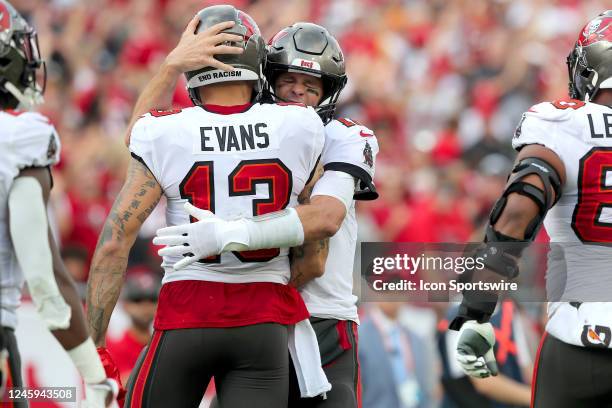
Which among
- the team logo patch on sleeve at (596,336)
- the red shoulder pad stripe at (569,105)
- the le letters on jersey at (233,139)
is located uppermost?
the red shoulder pad stripe at (569,105)

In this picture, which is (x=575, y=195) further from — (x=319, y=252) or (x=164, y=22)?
(x=164, y=22)

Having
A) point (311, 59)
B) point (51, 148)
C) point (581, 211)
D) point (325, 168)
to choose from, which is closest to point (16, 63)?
point (51, 148)

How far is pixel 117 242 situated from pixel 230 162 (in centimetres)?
58

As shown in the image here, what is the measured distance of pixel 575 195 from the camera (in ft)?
14.3

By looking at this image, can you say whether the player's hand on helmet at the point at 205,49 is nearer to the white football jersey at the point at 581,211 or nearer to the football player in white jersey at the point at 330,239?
the football player in white jersey at the point at 330,239

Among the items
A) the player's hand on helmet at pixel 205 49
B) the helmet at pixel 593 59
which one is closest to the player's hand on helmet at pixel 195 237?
the player's hand on helmet at pixel 205 49

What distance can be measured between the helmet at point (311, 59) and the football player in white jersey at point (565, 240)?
0.96 metres

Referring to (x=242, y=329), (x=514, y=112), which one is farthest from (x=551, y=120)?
(x=514, y=112)

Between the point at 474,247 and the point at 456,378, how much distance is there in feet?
9.41

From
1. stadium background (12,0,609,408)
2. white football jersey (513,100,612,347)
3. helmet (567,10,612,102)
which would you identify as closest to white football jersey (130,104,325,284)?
white football jersey (513,100,612,347)

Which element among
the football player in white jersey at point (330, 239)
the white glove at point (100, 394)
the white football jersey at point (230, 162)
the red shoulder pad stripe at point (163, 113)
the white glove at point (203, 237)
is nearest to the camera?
the white glove at point (100, 394)

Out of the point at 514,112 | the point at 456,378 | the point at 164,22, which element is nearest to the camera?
the point at 456,378

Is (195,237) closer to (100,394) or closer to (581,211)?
(100,394)

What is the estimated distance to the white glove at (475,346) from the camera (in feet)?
14.5
